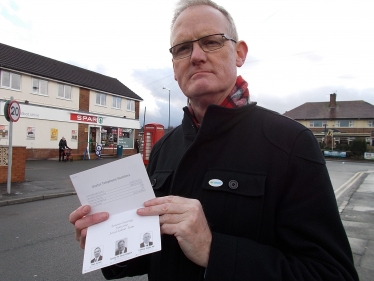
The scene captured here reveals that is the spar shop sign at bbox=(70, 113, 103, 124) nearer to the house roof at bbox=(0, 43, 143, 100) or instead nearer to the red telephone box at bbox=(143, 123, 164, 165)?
the house roof at bbox=(0, 43, 143, 100)

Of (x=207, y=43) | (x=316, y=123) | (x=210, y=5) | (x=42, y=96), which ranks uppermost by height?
(x=316, y=123)

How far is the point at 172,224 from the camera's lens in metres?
Answer: 1.12

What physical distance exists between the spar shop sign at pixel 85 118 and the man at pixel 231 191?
27.1 m

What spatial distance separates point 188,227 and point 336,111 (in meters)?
64.0

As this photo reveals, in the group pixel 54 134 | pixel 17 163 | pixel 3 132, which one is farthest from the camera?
pixel 54 134

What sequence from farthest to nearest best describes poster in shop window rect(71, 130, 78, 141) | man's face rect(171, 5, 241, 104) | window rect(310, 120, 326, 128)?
window rect(310, 120, 326, 128) < poster in shop window rect(71, 130, 78, 141) < man's face rect(171, 5, 241, 104)

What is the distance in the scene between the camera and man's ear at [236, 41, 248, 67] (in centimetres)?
162

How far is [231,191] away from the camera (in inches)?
49.1

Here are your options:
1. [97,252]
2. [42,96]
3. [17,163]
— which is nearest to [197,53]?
[97,252]

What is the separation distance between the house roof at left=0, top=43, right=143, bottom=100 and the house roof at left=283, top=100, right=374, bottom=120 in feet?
118

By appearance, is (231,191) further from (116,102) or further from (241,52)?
(116,102)

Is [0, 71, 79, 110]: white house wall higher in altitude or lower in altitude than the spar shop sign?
higher

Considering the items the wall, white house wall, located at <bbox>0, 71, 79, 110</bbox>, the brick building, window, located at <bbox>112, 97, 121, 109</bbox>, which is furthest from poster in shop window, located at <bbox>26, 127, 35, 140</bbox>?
the brick building

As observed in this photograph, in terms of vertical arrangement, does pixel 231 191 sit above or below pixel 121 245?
above
